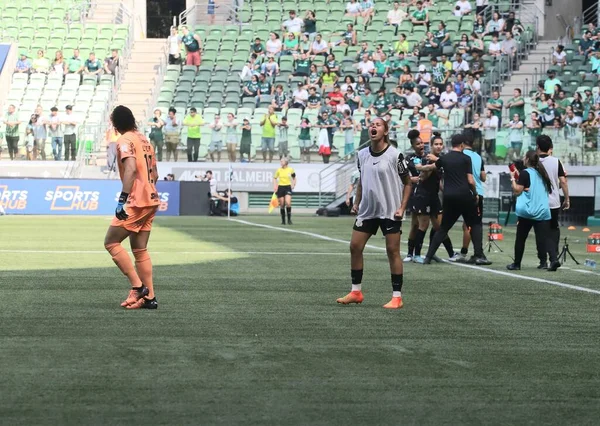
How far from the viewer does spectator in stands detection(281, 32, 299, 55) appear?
1779 inches

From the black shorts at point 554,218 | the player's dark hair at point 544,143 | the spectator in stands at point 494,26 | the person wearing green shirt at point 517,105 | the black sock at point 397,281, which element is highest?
the spectator in stands at point 494,26

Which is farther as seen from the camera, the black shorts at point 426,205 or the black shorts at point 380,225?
the black shorts at point 426,205

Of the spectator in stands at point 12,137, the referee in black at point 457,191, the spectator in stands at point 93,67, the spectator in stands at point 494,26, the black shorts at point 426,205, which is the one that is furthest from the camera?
the spectator in stands at point 93,67

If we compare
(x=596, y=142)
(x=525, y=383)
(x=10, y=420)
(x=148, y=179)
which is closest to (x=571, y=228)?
(x=596, y=142)

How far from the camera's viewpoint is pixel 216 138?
39.8m

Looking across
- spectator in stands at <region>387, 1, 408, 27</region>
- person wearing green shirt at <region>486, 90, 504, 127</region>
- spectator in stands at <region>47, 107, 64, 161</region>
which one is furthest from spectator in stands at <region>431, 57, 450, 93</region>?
spectator in stands at <region>47, 107, 64, 161</region>

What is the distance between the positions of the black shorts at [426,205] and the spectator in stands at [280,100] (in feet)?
74.1

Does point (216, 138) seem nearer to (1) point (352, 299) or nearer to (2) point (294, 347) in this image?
(1) point (352, 299)

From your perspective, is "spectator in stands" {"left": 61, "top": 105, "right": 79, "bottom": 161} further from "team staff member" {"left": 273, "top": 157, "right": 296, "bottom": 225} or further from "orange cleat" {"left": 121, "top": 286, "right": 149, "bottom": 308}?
"orange cleat" {"left": 121, "top": 286, "right": 149, "bottom": 308}

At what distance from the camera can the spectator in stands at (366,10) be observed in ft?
154

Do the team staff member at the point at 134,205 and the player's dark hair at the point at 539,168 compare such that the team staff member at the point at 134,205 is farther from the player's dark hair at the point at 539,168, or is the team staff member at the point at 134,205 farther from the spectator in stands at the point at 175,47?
the spectator in stands at the point at 175,47

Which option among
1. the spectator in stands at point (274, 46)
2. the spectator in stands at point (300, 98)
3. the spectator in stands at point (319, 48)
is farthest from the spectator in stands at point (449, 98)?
the spectator in stands at point (274, 46)

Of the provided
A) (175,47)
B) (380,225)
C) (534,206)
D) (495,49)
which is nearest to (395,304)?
(380,225)

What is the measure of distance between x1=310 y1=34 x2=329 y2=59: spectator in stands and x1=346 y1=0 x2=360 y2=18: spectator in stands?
11.2 ft
